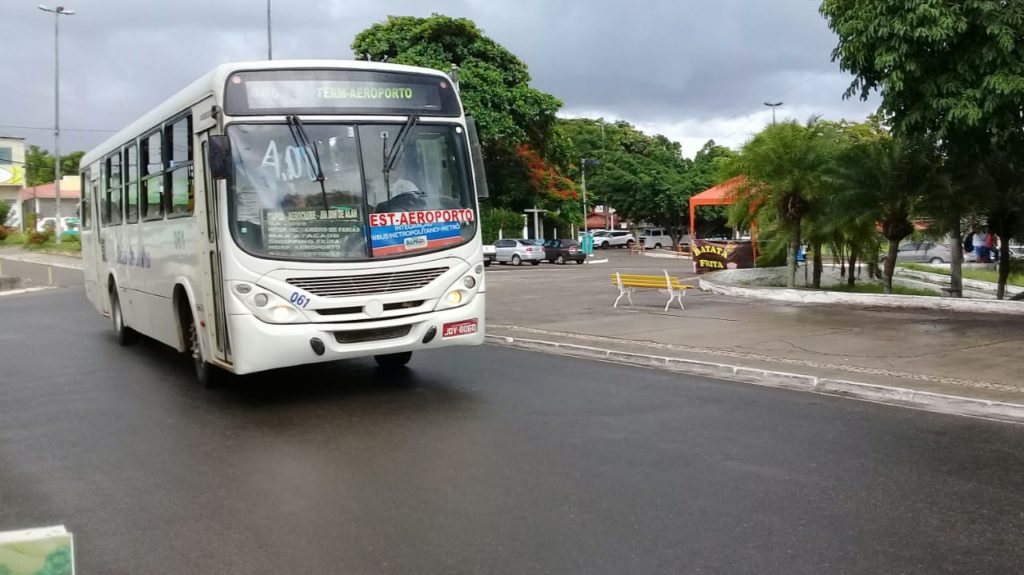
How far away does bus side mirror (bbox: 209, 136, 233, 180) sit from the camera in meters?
7.85

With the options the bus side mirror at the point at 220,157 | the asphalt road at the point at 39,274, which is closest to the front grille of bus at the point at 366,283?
the bus side mirror at the point at 220,157

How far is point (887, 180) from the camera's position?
53.4 ft

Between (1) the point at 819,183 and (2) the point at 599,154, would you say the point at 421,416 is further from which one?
(2) the point at 599,154

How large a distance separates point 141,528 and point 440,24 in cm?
3864

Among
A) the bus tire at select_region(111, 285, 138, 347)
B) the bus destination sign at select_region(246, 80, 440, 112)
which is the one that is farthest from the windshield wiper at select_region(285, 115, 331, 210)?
the bus tire at select_region(111, 285, 138, 347)

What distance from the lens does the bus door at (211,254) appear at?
8.38m

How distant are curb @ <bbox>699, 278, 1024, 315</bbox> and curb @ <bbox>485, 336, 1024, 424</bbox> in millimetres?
6794

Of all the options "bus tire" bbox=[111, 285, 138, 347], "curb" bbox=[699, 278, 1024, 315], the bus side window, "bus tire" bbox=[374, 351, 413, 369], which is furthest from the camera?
the bus side window

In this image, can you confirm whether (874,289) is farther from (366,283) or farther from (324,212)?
(324,212)

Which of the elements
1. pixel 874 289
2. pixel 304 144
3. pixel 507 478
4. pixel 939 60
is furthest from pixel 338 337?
pixel 874 289

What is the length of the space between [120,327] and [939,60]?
43.4ft

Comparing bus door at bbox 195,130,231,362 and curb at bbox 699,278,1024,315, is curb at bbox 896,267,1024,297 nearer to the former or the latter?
curb at bbox 699,278,1024,315

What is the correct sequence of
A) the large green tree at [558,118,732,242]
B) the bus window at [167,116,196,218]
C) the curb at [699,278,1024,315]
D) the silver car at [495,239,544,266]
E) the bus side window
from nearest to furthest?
the bus window at [167,116,196,218]
the curb at [699,278,1024,315]
the bus side window
the silver car at [495,239,544,266]
the large green tree at [558,118,732,242]

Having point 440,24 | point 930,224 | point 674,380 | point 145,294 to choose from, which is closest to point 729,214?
Result: point 930,224
